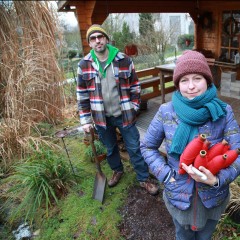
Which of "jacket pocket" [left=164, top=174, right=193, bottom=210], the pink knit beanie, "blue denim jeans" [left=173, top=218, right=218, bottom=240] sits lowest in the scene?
"blue denim jeans" [left=173, top=218, right=218, bottom=240]

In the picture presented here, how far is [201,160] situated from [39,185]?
219cm

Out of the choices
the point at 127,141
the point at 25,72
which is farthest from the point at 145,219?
the point at 25,72

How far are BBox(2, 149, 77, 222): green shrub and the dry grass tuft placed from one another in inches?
23.4

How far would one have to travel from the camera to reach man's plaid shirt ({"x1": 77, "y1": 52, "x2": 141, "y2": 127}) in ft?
7.51

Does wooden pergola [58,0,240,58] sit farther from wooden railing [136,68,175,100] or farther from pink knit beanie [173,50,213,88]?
pink knit beanie [173,50,213,88]

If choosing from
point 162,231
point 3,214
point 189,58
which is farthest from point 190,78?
point 3,214

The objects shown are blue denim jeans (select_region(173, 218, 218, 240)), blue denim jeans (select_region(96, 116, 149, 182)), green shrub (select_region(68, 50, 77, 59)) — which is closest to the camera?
blue denim jeans (select_region(173, 218, 218, 240))

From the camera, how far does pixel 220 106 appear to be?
4.08ft

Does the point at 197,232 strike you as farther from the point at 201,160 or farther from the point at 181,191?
the point at 201,160

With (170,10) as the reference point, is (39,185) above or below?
below

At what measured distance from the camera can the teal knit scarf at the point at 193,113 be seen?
121cm

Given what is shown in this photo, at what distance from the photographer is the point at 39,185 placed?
2713 millimetres

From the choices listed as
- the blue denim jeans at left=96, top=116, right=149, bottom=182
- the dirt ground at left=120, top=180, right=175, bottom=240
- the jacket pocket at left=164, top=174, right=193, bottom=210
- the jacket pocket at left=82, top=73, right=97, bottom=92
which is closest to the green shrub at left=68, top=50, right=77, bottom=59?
the blue denim jeans at left=96, top=116, right=149, bottom=182

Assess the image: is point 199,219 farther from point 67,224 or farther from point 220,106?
point 67,224
